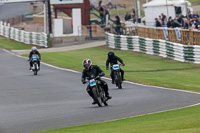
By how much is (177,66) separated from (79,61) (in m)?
7.01

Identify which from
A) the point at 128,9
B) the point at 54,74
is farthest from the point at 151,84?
Result: the point at 128,9

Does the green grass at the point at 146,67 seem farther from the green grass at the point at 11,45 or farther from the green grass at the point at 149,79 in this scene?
the green grass at the point at 11,45

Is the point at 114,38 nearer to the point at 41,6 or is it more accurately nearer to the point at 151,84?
the point at 151,84

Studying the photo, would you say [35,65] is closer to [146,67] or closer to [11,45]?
[146,67]

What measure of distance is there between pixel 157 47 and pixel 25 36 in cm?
1778

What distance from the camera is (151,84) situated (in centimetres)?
2347

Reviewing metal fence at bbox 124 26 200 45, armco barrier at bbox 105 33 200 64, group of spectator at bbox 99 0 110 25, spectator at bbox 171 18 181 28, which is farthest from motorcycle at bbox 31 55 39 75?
group of spectator at bbox 99 0 110 25

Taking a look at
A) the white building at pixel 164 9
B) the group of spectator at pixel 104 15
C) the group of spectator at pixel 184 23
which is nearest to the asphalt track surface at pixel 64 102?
the group of spectator at pixel 184 23

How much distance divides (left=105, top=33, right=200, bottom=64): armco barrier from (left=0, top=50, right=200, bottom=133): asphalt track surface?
22.9 feet

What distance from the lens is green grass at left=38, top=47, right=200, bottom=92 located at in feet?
78.7

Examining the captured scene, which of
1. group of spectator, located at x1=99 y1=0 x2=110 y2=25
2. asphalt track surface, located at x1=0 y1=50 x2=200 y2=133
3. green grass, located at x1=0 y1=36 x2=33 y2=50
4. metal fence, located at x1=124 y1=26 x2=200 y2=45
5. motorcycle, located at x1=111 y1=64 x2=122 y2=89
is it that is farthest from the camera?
group of spectator, located at x1=99 y1=0 x2=110 y2=25

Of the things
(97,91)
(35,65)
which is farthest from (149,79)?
(97,91)

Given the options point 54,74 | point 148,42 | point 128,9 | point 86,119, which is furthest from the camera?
point 128,9

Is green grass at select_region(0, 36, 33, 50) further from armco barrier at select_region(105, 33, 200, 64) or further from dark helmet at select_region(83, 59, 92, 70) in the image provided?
dark helmet at select_region(83, 59, 92, 70)
